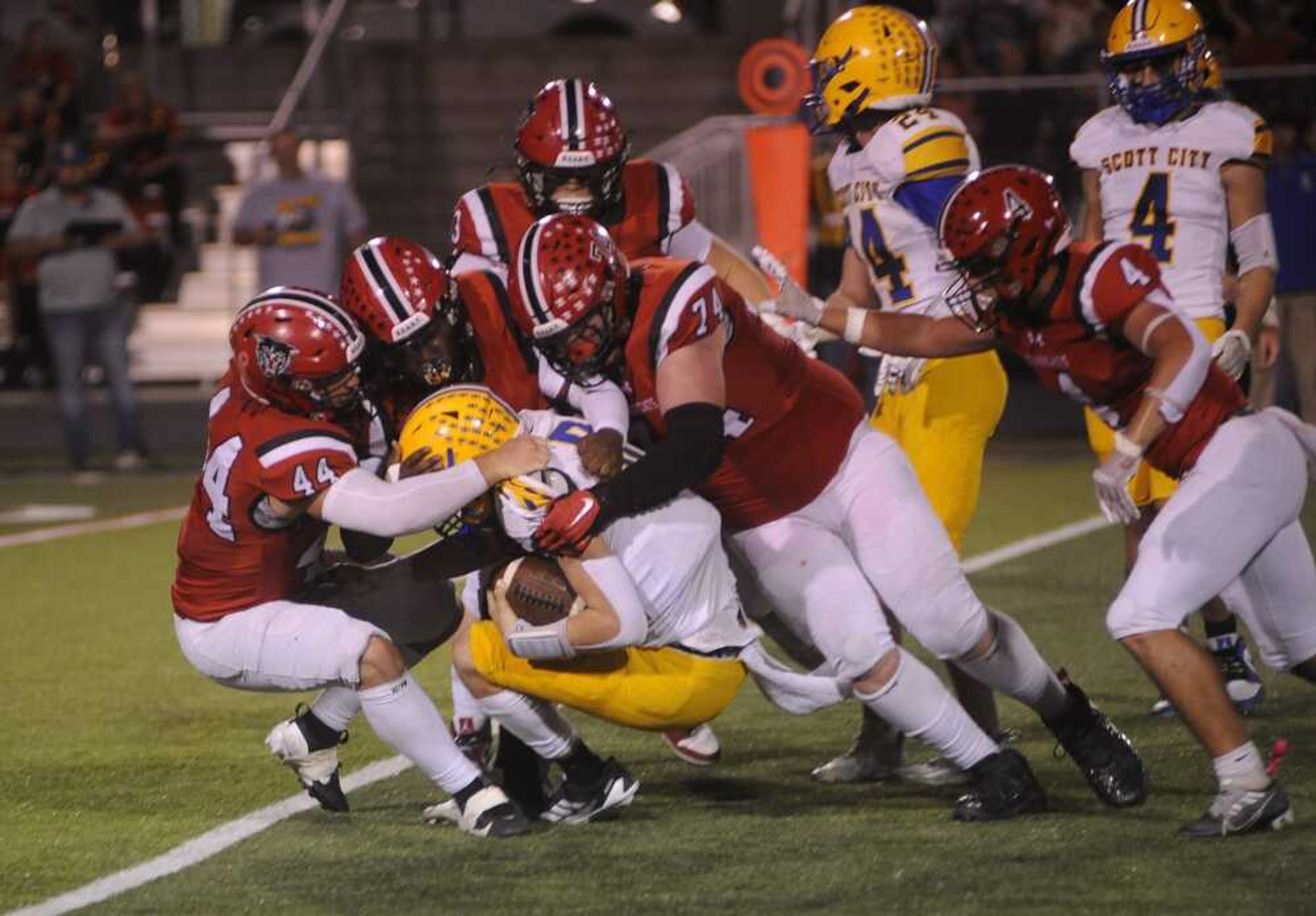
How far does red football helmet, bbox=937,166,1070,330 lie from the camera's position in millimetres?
4891

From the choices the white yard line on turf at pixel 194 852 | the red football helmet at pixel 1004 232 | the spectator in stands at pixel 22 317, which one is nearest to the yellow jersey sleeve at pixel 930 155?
the red football helmet at pixel 1004 232

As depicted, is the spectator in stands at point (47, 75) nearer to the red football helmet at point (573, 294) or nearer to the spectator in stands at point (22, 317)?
the spectator in stands at point (22, 317)

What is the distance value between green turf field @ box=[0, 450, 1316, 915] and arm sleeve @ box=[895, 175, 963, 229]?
1441mm

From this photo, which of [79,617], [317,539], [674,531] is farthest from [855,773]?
[79,617]

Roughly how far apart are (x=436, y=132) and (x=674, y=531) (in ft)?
39.7

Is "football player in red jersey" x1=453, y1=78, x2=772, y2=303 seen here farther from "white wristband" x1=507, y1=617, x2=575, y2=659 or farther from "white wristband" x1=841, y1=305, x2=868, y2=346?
"white wristband" x1=507, y1=617, x2=575, y2=659

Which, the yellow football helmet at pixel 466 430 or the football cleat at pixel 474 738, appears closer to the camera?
the yellow football helmet at pixel 466 430

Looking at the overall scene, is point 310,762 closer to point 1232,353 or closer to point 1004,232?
point 1004,232

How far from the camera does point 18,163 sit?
1567 cm

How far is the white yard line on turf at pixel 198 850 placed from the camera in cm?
462

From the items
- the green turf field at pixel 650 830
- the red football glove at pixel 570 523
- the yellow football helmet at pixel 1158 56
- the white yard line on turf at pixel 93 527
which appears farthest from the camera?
the white yard line on turf at pixel 93 527

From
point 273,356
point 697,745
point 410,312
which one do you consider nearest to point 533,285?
point 410,312

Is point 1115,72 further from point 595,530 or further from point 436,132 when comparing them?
point 436,132

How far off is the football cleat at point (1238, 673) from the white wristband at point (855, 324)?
168 cm
